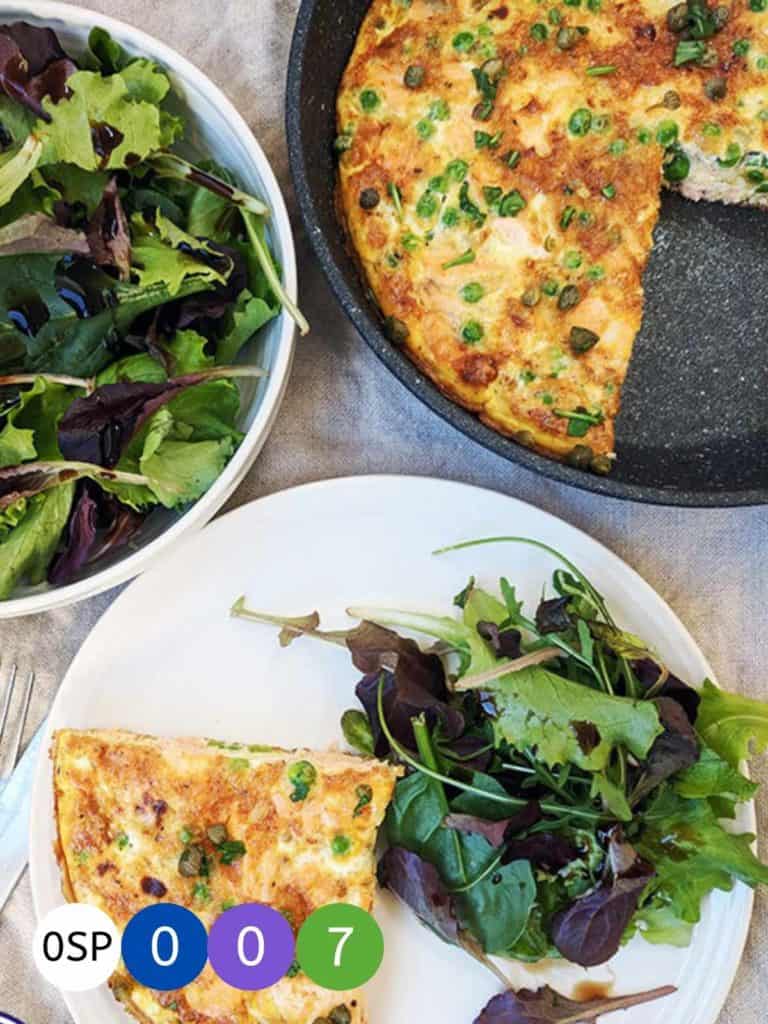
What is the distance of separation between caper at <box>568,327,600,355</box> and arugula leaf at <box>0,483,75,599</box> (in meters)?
0.98

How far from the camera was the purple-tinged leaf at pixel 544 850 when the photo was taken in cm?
216

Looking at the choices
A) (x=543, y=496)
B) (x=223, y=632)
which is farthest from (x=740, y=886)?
(x=223, y=632)

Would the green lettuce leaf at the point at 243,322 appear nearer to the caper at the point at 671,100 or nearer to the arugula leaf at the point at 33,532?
the arugula leaf at the point at 33,532

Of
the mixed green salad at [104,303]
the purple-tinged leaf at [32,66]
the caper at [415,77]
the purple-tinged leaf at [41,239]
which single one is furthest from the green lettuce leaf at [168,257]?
the caper at [415,77]

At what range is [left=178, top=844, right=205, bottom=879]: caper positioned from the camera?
6.88 feet

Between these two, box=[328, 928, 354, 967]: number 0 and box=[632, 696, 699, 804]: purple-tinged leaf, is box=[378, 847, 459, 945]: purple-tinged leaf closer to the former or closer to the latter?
box=[328, 928, 354, 967]: number 0

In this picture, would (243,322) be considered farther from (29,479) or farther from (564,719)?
(564,719)

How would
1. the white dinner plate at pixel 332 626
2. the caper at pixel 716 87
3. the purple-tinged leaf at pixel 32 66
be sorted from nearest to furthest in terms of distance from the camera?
the purple-tinged leaf at pixel 32 66 → the caper at pixel 716 87 → the white dinner plate at pixel 332 626

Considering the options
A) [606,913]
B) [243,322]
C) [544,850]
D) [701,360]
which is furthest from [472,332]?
[606,913]

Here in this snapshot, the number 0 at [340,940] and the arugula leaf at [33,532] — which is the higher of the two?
the arugula leaf at [33,532]

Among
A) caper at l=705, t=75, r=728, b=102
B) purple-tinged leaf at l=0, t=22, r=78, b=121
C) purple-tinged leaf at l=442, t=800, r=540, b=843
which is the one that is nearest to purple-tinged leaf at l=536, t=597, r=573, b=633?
purple-tinged leaf at l=442, t=800, r=540, b=843

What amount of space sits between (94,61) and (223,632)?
1.16 metres

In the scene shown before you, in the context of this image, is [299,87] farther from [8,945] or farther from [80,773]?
[8,945]

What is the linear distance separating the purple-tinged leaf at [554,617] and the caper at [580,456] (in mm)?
274
